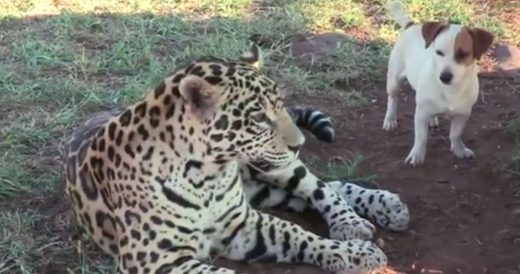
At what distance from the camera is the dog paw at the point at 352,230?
4734mm

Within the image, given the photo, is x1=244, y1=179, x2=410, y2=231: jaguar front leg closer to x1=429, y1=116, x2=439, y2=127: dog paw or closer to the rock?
x1=429, y1=116, x2=439, y2=127: dog paw

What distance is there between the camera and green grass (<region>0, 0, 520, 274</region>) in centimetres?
522

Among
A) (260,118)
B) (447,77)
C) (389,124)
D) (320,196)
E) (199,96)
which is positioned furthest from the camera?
(389,124)

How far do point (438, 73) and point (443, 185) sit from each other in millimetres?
613

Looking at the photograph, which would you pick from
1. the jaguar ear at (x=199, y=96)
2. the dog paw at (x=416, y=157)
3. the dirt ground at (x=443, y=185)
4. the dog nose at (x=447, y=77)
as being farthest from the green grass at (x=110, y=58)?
the jaguar ear at (x=199, y=96)

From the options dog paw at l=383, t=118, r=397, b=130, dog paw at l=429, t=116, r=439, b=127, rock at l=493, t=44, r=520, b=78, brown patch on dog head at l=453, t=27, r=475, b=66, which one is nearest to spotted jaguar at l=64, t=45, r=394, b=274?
brown patch on dog head at l=453, t=27, r=475, b=66

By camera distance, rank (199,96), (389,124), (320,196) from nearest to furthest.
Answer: (199,96) < (320,196) < (389,124)

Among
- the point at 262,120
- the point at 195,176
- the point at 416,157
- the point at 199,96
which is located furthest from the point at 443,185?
the point at 199,96

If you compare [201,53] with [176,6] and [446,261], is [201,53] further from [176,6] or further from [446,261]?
[446,261]

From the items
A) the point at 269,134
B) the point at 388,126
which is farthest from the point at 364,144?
the point at 269,134

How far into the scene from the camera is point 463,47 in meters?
5.20

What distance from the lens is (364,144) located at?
19.4 ft

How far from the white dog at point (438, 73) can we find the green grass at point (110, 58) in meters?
0.42

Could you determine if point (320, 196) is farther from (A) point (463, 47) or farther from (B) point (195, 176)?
(A) point (463, 47)
